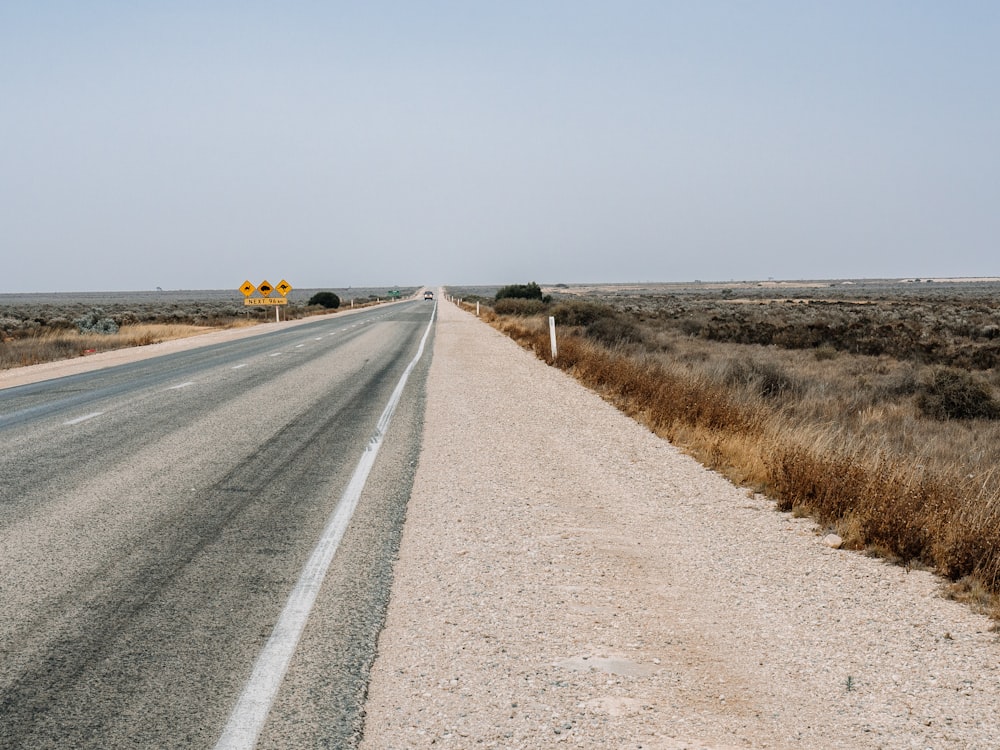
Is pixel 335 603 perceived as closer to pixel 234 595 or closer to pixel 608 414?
pixel 234 595

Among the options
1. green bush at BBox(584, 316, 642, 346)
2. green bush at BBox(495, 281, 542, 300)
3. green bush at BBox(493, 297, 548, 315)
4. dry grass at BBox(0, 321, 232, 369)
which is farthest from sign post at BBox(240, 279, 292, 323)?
green bush at BBox(495, 281, 542, 300)

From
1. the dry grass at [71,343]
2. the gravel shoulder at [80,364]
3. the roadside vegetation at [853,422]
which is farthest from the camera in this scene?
the dry grass at [71,343]

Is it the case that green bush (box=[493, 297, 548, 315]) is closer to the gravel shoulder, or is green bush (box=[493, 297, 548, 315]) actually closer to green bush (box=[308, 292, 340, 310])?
the gravel shoulder

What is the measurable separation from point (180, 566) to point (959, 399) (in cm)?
1445

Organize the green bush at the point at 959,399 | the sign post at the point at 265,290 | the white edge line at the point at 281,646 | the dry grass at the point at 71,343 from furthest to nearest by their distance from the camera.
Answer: the sign post at the point at 265,290, the dry grass at the point at 71,343, the green bush at the point at 959,399, the white edge line at the point at 281,646

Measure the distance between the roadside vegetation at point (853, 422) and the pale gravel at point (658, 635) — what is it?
1.06 ft

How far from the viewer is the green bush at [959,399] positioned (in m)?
14.4

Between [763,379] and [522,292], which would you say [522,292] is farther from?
[763,379]

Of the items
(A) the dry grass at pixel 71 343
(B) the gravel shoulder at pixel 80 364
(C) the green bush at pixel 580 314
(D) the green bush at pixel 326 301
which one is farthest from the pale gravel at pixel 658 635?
(D) the green bush at pixel 326 301

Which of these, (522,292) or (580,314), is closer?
(580,314)

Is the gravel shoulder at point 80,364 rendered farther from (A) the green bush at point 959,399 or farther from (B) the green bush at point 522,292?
(B) the green bush at point 522,292

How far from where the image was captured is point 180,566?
5.08 meters

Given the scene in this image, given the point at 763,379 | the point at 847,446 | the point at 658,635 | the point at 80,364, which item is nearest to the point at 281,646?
the point at 658,635

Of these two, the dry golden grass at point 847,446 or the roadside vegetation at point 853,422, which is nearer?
the dry golden grass at point 847,446
